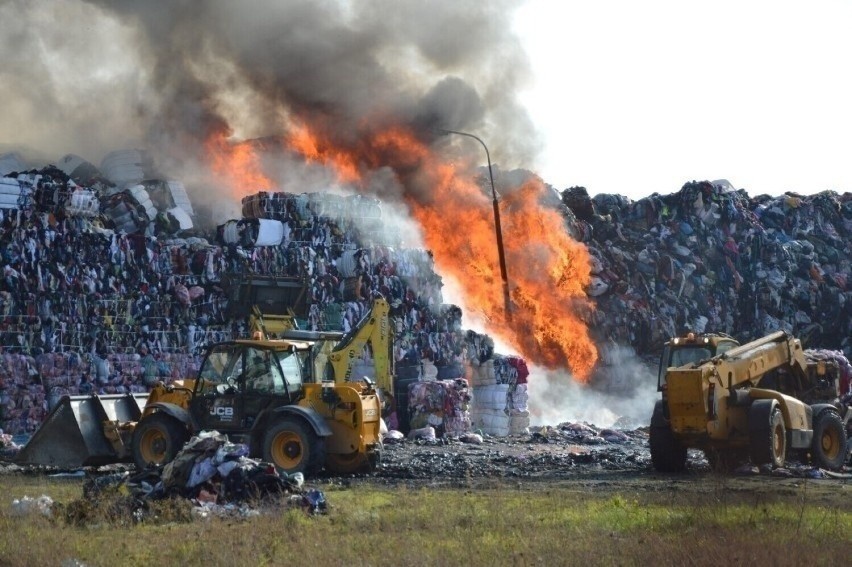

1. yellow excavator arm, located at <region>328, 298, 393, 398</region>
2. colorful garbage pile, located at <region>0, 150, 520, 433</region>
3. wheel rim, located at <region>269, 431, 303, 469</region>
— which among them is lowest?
wheel rim, located at <region>269, 431, 303, 469</region>

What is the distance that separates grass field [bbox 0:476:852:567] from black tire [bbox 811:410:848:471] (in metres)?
3.83

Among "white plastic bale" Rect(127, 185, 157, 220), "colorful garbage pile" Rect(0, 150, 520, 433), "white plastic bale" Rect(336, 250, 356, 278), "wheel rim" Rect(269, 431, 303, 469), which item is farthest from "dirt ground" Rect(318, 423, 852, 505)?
"white plastic bale" Rect(127, 185, 157, 220)

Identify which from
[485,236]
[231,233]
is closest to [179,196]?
[231,233]

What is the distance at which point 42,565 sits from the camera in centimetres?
727

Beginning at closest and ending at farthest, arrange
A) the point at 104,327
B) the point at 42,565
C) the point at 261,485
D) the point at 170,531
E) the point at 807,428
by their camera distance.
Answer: the point at 42,565
the point at 170,531
the point at 261,485
the point at 807,428
the point at 104,327

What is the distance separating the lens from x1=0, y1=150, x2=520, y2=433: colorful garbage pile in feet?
66.7

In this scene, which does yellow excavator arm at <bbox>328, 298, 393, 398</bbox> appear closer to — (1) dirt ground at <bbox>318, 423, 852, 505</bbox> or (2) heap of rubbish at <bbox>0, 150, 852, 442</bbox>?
(1) dirt ground at <bbox>318, 423, 852, 505</bbox>

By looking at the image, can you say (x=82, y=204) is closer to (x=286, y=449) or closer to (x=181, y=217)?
(x=181, y=217)

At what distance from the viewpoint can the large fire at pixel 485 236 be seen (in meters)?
28.6

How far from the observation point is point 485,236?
97.3ft

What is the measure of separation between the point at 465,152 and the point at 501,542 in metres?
23.6

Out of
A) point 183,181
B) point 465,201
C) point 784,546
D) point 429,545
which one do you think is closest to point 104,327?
point 183,181

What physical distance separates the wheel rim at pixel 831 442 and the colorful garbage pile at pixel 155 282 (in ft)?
29.2

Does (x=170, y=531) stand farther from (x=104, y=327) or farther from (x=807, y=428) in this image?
(x=104, y=327)
